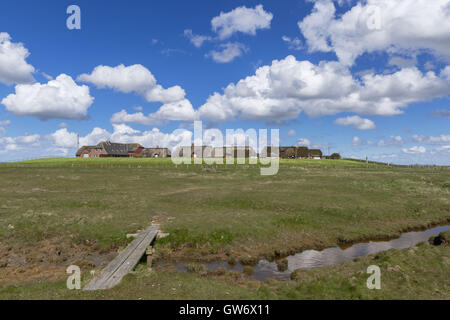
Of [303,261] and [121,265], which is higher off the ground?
[121,265]

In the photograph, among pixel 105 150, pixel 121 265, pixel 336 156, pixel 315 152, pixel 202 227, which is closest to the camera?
pixel 121 265

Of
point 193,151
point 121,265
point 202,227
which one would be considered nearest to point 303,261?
point 202,227

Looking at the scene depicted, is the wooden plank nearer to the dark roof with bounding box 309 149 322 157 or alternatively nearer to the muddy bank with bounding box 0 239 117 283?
the muddy bank with bounding box 0 239 117 283

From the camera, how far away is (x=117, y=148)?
152 metres

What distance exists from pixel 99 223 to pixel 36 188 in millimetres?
24994

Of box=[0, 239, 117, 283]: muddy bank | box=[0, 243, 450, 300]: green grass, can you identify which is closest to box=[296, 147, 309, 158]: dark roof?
box=[0, 243, 450, 300]: green grass

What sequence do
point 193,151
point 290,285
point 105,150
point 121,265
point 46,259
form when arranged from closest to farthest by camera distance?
point 290,285 < point 121,265 < point 46,259 < point 105,150 < point 193,151

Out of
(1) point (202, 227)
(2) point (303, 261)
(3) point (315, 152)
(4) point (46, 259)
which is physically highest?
(3) point (315, 152)

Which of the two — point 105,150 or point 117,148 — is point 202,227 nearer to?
point 105,150

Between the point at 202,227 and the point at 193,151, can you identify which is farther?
the point at 193,151

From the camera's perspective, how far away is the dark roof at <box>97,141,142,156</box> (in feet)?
472

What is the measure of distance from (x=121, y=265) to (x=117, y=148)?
5843 inches

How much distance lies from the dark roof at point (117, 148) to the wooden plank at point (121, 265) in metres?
137
